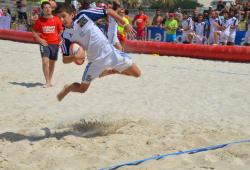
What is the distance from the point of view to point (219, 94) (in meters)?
8.00

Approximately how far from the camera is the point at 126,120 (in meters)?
6.17

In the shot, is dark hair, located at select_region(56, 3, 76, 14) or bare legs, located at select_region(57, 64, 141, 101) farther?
bare legs, located at select_region(57, 64, 141, 101)

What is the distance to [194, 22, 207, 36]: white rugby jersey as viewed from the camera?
54.3 ft

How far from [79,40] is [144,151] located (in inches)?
70.8

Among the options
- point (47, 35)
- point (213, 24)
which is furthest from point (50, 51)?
point (213, 24)

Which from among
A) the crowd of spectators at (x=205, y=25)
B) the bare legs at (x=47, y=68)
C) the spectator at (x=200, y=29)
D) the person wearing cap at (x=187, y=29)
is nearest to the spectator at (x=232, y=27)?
the crowd of spectators at (x=205, y=25)

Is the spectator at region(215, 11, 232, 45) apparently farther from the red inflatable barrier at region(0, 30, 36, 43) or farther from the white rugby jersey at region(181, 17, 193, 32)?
the red inflatable barrier at region(0, 30, 36, 43)

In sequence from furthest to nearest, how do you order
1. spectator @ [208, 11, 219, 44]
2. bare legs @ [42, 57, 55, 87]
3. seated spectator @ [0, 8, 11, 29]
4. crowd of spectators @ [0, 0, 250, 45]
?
seated spectator @ [0, 8, 11, 29], spectator @ [208, 11, 219, 44], crowd of spectators @ [0, 0, 250, 45], bare legs @ [42, 57, 55, 87]

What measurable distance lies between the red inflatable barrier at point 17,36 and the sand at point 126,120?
7930 millimetres

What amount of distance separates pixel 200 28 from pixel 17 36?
26.5 feet

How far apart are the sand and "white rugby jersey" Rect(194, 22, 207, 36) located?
19.8 ft

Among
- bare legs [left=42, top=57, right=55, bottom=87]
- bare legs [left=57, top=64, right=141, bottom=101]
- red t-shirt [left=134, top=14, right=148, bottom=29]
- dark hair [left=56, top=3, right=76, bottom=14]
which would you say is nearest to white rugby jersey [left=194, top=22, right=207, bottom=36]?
red t-shirt [left=134, top=14, right=148, bottom=29]

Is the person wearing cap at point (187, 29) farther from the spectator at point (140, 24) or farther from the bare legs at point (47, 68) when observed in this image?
the bare legs at point (47, 68)

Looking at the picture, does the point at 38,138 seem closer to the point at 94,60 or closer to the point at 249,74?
the point at 94,60
